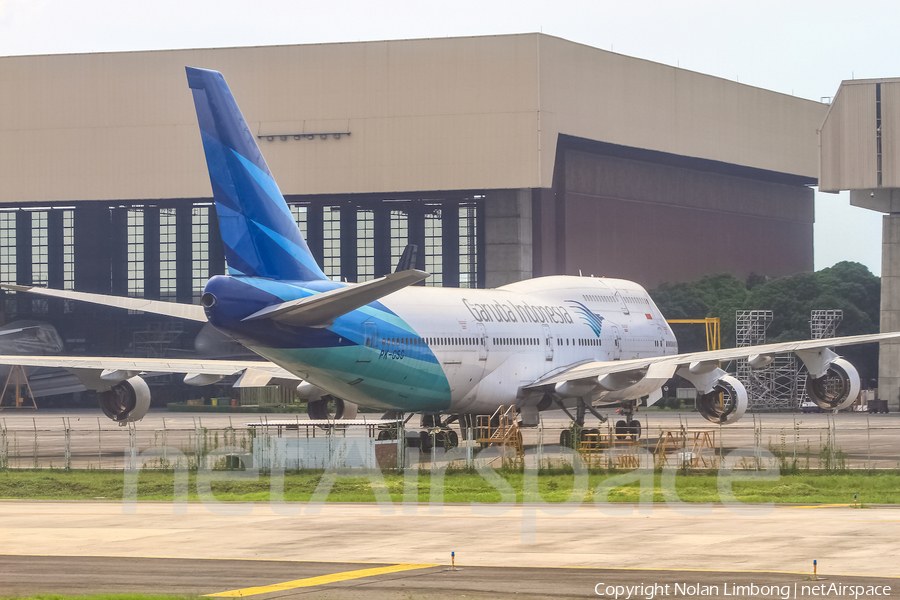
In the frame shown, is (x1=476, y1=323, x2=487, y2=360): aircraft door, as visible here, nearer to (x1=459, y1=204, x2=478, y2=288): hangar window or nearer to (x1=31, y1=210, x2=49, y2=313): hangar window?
(x1=459, y1=204, x2=478, y2=288): hangar window

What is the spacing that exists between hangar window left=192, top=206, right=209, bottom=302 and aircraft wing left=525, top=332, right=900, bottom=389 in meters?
59.0

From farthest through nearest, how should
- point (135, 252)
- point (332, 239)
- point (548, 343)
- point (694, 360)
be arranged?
1. point (332, 239)
2. point (135, 252)
3. point (548, 343)
4. point (694, 360)

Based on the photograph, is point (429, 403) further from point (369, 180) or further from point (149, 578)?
point (369, 180)

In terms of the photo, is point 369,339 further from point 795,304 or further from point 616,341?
point 795,304

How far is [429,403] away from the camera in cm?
3838

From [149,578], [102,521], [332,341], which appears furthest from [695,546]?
[332,341]

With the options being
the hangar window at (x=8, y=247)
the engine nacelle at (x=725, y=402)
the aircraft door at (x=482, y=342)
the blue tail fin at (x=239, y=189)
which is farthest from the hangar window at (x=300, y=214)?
the blue tail fin at (x=239, y=189)

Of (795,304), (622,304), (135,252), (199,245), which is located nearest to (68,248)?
(135,252)

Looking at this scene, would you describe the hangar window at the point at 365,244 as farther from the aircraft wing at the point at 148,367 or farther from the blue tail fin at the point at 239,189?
the blue tail fin at the point at 239,189

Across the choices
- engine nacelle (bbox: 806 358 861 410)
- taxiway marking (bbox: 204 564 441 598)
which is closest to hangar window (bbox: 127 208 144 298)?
engine nacelle (bbox: 806 358 861 410)

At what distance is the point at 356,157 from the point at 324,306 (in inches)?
2353

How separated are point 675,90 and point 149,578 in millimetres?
89987

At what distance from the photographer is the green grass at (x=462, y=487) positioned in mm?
26625

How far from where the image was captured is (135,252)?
97.8 meters
